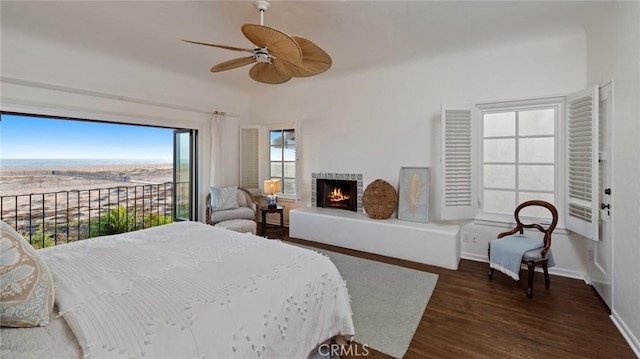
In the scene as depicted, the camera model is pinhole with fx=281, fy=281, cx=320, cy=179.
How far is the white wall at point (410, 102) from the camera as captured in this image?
310 centimetres

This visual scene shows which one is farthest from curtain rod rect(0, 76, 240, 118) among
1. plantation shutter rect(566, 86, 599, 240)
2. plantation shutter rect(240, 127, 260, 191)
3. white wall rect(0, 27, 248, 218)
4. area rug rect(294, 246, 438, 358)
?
plantation shutter rect(566, 86, 599, 240)

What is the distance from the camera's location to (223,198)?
14.9 ft

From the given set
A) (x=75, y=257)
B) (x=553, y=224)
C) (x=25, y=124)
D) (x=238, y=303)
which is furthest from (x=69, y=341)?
(x=25, y=124)

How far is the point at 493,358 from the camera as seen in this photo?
5.90ft

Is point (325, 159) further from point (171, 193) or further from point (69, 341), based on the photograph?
point (69, 341)

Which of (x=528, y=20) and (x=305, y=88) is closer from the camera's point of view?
(x=528, y=20)

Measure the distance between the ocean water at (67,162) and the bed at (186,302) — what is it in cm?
285

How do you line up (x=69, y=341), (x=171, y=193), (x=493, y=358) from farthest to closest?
(x=171, y=193) → (x=493, y=358) → (x=69, y=341)

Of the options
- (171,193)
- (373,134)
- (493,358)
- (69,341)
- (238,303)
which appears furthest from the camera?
(171,193)

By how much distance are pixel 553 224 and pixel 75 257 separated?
390 cm

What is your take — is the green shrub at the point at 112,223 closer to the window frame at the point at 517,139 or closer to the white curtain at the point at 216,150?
the white curtain at the point at 216,150

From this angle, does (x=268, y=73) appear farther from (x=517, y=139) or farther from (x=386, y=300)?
(x=517, y=139)

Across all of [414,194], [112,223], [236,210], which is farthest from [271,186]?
[112,223]

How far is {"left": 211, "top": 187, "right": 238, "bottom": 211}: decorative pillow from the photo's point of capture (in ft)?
14.7
